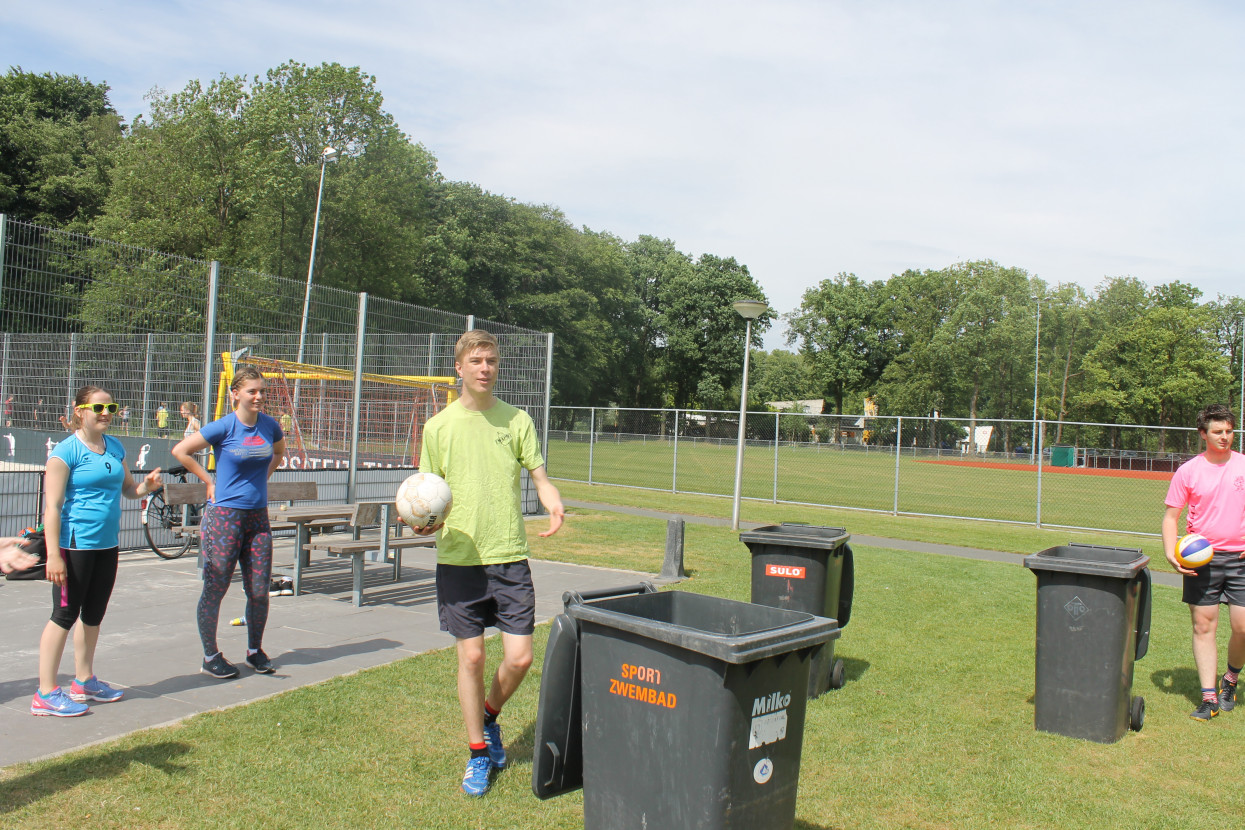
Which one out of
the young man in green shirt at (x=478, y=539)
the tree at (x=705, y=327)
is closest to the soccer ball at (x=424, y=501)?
A: the young man in green shirt at (x=478, y=539)

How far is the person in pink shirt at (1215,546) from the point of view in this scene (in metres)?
5.49

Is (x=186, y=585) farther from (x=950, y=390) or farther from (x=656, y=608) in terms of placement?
(x=950, y=390)

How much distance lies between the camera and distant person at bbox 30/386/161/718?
15.1 feet

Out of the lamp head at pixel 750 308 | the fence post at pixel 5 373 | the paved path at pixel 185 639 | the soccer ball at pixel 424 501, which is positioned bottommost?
the paved path at pixel 185 639

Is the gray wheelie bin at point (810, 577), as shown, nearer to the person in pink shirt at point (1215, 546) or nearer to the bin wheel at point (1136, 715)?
the bin wheel at point (1136, 715)

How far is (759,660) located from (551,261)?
58.9 meters

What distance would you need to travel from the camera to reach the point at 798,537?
5578 mm

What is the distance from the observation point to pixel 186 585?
8414mm

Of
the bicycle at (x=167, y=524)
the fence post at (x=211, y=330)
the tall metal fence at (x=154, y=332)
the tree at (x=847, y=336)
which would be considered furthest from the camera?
the tree at (x=847, y=336)

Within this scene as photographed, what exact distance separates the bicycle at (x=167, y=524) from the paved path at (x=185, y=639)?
29cm

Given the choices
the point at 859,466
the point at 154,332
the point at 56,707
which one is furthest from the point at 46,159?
the point at 56,707

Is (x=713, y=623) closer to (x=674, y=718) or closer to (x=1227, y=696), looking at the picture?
(x=674, y=718)

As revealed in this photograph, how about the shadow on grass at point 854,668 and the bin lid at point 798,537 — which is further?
the shadow on grass at point 854,668

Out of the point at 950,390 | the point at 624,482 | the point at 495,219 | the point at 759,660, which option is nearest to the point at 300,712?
the point at 759,660
